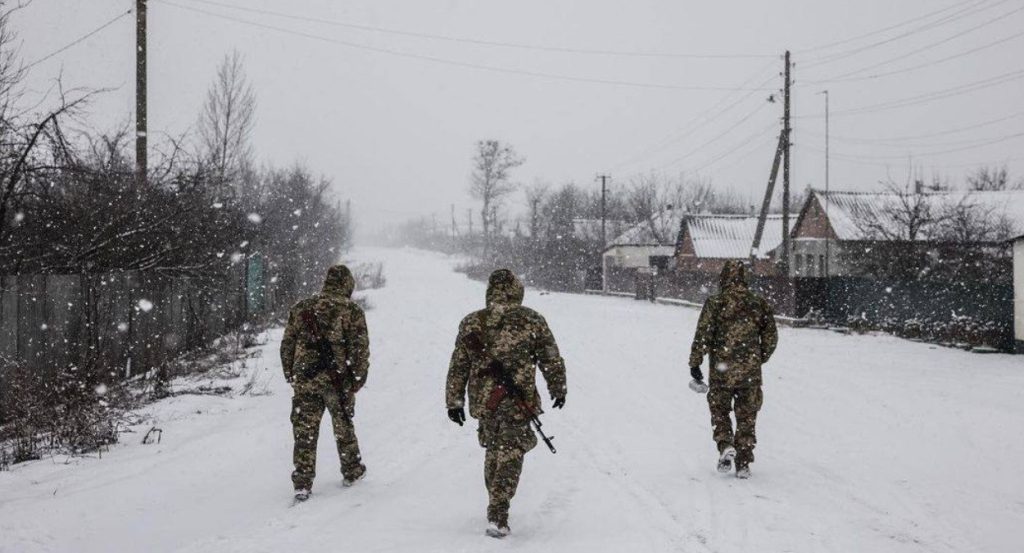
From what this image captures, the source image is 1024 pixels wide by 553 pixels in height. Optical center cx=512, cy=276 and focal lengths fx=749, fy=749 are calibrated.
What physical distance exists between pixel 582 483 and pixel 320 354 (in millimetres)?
2418

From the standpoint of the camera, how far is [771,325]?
6840mm

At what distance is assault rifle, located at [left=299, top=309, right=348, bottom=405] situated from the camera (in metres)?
5.86

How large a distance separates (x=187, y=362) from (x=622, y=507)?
9.75m

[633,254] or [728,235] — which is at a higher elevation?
[728,235]

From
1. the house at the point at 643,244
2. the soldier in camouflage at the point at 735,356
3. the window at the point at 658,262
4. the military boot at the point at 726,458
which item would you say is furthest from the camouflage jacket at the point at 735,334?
the house at the point at 643,244

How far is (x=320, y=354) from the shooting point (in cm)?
589

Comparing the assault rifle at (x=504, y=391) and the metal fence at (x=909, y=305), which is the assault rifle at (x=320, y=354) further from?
the metal fence at (x=909, y=305)

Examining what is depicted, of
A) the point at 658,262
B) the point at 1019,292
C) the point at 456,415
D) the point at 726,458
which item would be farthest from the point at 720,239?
the point at 456,415

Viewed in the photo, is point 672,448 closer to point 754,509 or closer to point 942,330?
point 754,509

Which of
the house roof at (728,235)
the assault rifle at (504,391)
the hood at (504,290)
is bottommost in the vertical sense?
the assault rifle at (504,391)

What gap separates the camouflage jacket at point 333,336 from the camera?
5.88m

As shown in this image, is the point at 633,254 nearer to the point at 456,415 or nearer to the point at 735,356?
the point at 735,356

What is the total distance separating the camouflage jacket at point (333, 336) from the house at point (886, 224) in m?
25.3

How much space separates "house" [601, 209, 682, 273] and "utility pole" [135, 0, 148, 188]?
4498 cm
